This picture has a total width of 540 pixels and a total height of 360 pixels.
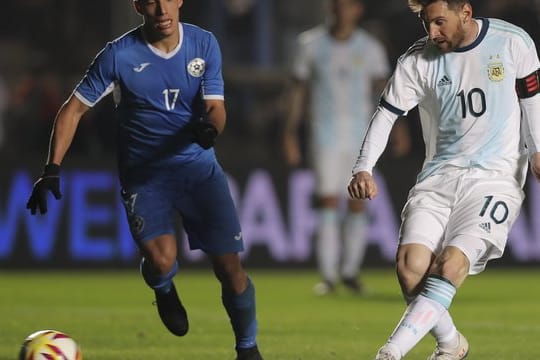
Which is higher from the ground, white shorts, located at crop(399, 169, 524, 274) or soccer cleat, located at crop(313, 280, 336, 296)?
white shorts, located at crop(399, 169, 524, 274)

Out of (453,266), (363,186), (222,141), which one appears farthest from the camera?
(222,141)

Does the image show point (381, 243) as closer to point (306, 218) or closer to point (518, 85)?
point (306, 218)

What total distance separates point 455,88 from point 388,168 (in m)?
8.14

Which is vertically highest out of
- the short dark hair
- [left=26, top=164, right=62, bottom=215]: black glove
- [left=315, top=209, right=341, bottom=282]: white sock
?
→ the short dark hair

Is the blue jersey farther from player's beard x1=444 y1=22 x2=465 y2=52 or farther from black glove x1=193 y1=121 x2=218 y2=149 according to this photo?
player's beard x1=444 y1=22 x2=465 y2=52

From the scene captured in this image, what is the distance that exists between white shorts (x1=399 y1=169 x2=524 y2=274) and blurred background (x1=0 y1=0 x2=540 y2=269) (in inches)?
245

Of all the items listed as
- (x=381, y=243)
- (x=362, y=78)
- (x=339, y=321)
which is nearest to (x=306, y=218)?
(x=381, y=243)

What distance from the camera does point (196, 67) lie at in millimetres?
8148

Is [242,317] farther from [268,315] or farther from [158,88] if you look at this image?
[268,315]

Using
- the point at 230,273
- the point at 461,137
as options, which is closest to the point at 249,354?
the point at 230,273

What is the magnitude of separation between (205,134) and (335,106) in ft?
21.2

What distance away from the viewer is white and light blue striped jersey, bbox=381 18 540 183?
25.3ft

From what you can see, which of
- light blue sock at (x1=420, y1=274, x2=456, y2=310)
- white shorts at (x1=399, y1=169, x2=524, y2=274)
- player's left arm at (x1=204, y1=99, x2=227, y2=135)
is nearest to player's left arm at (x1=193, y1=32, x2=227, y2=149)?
player's left arm at (x1=204, y1=99, x2=227, y2=135)

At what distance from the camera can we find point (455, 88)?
7742 mm
